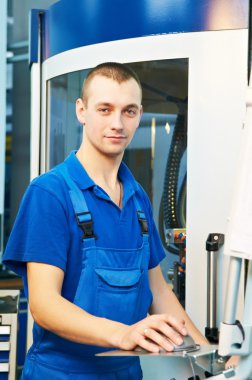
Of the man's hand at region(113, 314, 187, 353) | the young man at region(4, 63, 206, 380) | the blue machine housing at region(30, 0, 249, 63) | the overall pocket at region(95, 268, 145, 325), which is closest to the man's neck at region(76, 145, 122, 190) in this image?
the young man at region(4, 63, 206, 380)

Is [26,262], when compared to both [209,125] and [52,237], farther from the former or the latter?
[209,125]

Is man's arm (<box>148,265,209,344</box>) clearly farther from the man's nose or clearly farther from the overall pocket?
the man's nose

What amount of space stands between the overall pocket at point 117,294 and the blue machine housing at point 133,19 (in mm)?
1310

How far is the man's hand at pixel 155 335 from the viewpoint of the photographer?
141 centimetres

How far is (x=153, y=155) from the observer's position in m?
3.09

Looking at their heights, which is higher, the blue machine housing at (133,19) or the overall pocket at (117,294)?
the blue machine housing at (133,19)

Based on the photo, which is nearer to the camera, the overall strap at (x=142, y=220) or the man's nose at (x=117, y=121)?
the man's nose at (x=117, y=121)

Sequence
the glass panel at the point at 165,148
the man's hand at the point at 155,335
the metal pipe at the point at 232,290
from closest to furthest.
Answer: the metal pipe at the point at 232,290
the man's hand at the point at 155,335
the glass panel at the point at 165,148

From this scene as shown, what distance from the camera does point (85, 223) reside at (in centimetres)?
180

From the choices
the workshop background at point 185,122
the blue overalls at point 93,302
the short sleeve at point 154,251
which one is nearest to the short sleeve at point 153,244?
the short sleeve at point 154,251

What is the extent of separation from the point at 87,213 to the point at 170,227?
4.05ft

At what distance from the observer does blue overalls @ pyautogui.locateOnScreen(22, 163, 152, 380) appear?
5.89 feet

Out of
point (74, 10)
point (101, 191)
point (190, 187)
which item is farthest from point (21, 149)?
point (101, 191)

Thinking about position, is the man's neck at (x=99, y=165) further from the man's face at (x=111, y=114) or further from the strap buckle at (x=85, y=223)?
the strap buckle at (x=85, y=223)
